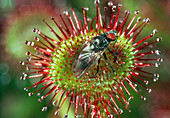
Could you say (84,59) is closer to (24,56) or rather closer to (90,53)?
(90,53)

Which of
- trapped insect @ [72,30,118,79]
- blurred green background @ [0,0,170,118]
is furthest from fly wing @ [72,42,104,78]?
blurred green background @ [0,0,170,118]

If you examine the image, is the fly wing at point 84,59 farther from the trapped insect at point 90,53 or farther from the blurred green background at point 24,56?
the blurred green background at point 24,56

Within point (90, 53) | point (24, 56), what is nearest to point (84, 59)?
point (90, 53)

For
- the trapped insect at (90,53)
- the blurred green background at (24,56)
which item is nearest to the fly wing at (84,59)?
the trapped insect at (90,53)

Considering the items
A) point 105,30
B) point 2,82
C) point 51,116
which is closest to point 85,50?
point 105,30

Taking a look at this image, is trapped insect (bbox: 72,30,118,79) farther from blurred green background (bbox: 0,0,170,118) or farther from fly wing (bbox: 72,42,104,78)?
blurred green background (bbox: 0,0,170,118)

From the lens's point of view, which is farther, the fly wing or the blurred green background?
the blurred green background
